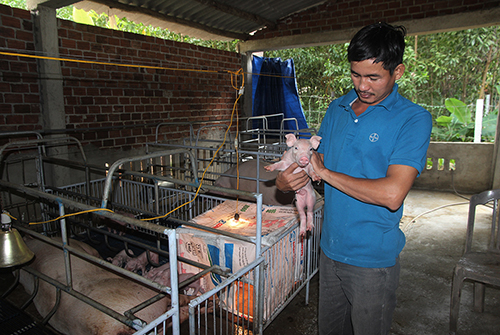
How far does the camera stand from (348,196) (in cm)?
144

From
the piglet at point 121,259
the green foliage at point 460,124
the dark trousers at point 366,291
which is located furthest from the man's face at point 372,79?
the green foliage at point 460,124

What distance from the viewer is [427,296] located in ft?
10.4

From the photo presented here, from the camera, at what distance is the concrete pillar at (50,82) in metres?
4.11

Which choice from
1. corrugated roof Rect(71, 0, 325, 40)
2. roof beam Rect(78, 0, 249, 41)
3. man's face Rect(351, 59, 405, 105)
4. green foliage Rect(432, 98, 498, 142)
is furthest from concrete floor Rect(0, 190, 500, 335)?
corrugated roof Rect(71, 0, 325, 40)

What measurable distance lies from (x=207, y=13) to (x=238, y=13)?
2.01 ft

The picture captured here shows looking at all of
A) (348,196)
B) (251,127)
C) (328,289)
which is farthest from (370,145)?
(251,127)

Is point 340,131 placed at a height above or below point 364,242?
above

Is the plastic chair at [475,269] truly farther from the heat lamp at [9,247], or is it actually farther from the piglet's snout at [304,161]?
the heat lamp at [9,247]

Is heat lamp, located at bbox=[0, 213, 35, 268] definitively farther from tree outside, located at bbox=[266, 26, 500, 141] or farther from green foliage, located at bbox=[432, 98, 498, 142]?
green foliage, located at bbox=[432, 98, 498, 142]

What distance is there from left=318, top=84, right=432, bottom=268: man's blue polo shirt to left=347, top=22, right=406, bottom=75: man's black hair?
158 mm

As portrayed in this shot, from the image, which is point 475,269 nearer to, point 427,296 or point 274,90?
point 427,296

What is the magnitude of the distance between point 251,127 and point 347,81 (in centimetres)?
432

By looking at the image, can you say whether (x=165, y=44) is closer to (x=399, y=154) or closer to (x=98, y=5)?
(x=98, y=5)

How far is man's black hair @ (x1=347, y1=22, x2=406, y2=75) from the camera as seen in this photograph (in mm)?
1242
